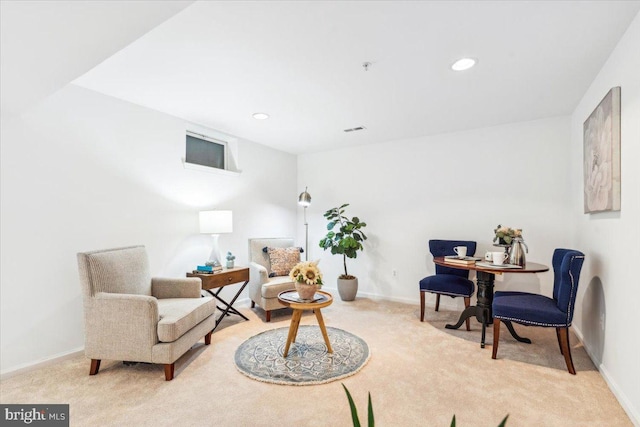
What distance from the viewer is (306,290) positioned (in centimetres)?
274

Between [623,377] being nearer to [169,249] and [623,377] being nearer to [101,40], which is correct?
[101,40]

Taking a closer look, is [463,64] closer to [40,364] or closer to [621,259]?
[621,259]

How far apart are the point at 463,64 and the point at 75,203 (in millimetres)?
3440

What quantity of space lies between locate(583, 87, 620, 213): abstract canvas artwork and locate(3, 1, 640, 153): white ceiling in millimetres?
390

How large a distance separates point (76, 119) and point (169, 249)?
1.52m

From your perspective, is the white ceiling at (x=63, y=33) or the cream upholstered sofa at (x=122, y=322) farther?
the cream upholstered sofa at (x=122, y=322)

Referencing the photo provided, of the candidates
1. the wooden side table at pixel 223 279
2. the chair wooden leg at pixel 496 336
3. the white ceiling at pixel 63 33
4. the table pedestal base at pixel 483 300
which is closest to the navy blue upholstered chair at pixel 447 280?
the table pedestal base at pixel 483 300

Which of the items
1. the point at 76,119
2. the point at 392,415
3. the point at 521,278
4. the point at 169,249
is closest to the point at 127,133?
the point at 76,119

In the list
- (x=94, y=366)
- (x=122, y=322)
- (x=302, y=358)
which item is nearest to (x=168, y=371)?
(x=122, y=322)

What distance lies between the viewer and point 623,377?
2012 millimetres

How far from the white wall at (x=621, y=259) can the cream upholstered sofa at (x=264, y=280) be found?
2.63 m

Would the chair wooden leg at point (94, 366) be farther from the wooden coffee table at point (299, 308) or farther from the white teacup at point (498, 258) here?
the white teacup at point (498, 258)

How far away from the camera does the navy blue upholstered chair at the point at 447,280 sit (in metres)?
3.41

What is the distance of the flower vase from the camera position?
8.96ft
